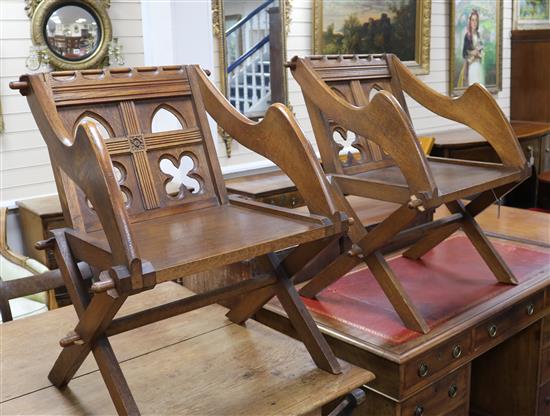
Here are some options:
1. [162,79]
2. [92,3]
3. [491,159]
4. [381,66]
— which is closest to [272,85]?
[92,3]

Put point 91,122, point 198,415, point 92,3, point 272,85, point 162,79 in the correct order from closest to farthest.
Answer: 1. point 91,122
2. point 198,415
3. point 162,79
4. point 92,3
5. point 272,85

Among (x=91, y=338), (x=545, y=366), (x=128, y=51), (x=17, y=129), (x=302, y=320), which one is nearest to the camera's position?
(x=91, y=338)

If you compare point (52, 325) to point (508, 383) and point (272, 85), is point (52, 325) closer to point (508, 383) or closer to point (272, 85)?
point (508, 383)

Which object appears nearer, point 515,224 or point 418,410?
point 418,410

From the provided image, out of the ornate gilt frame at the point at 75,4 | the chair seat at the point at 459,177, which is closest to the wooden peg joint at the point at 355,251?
the chair seat at the point at 459,177

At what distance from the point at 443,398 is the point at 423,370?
0.71 feet

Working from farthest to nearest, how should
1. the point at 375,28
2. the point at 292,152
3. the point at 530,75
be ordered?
the point at 530,75, the point at 375,28, the point at 292,152

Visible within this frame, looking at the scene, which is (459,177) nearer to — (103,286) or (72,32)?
(103,286)

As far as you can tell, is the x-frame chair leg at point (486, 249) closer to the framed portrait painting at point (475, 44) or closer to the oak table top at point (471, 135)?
the oak table top at point (471, 135)

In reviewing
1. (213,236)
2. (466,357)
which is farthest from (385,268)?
(213,236)

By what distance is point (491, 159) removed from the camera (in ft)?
19.4

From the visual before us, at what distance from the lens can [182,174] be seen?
128 inches

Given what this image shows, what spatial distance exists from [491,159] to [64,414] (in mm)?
5054

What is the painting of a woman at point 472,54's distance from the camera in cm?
677
